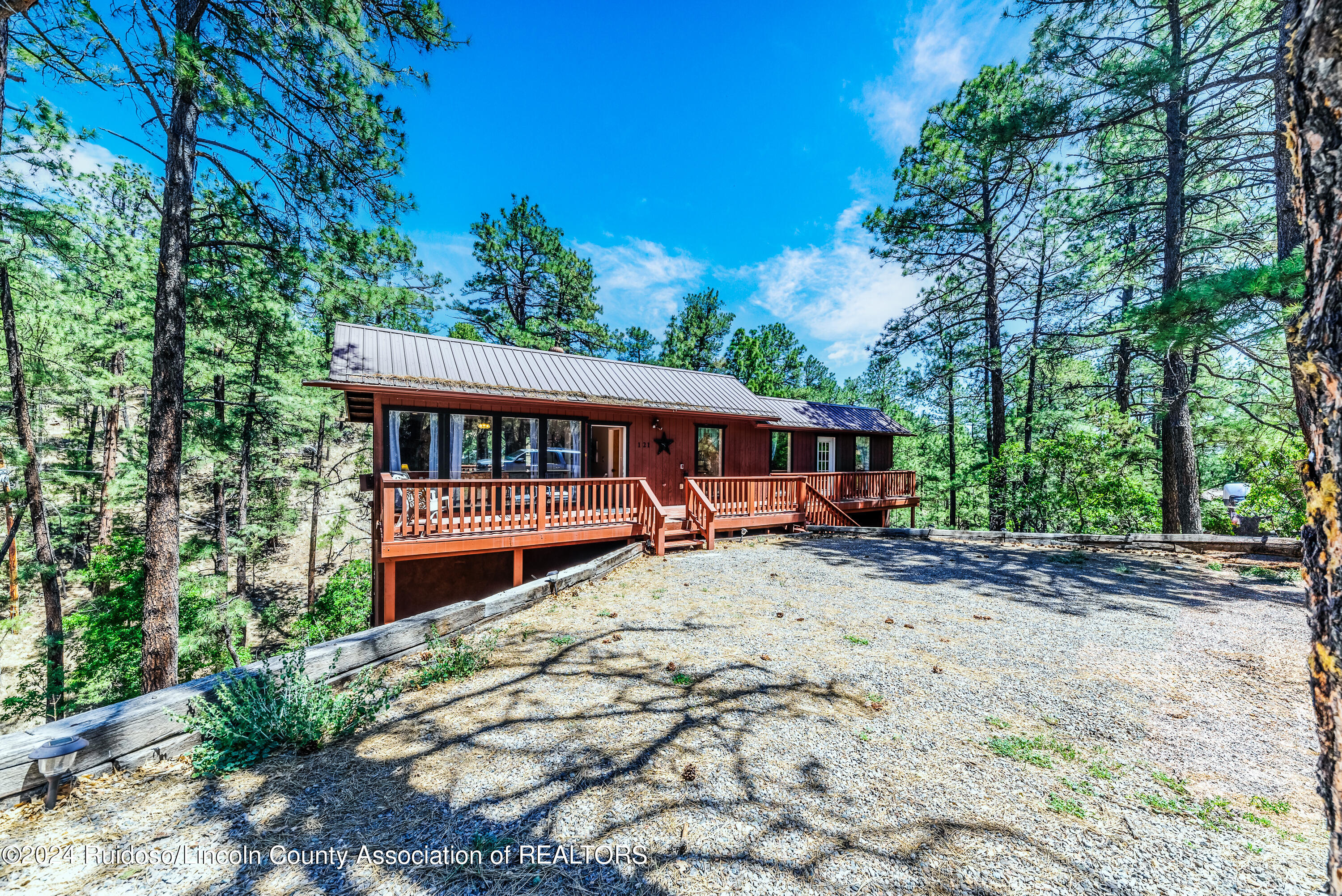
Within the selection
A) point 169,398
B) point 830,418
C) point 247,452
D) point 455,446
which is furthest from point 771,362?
point 169,398

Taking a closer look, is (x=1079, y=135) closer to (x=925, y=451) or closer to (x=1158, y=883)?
(x=1158, y=883)

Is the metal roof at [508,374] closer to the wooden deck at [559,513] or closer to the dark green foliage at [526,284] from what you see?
the wooden deck at [559,513]

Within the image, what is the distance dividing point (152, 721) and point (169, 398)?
14.4 ft

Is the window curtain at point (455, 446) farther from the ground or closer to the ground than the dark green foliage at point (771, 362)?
closer to the ground

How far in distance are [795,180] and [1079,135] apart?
13.3 metres

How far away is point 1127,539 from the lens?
900 centimetres

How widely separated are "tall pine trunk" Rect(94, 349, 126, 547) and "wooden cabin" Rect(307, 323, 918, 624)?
10378 millimetres

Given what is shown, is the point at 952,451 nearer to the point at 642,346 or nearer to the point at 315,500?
the point at 642,346

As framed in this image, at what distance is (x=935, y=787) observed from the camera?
2.59m

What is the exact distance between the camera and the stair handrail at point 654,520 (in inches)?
351

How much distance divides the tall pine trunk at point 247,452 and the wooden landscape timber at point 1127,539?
14.0m

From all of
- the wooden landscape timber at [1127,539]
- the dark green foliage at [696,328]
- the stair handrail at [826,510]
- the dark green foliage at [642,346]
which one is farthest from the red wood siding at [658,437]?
the dark green foliage at [642,346]

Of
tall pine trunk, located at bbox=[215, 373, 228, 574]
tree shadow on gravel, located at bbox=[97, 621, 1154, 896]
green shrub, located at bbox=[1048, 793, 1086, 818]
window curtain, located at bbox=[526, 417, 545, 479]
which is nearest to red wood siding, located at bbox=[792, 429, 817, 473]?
window curtain, located at bbox=[526, 417, 545, 479]

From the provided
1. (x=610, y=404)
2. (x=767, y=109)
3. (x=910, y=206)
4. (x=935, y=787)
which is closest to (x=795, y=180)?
(x=767, y=109)
